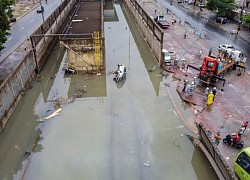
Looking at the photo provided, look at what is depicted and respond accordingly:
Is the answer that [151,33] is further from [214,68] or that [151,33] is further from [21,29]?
[21,29]

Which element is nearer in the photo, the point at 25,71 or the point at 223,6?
the point at 25,71

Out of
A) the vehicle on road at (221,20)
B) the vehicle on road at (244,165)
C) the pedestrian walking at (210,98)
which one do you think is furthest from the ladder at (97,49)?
the vehicle on road at (221,20)

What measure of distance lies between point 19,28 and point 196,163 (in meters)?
39.4

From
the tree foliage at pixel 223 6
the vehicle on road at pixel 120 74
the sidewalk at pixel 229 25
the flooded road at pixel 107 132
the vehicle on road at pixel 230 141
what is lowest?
the flooded road at pixel 107 132

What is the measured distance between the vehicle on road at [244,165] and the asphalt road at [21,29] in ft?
91.0

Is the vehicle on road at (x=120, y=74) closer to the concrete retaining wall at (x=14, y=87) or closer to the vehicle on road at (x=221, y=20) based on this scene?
the concrete retaining wall at (x=14, y=87)

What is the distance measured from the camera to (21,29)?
1745 inches

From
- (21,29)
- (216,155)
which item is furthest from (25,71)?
(21,29)

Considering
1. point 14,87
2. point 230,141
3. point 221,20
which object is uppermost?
point 221,20

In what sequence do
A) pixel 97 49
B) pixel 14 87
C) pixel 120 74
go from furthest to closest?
pixel 97 49
pixel 120 74
pixel 14 87

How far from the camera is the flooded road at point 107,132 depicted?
1653 centimetres

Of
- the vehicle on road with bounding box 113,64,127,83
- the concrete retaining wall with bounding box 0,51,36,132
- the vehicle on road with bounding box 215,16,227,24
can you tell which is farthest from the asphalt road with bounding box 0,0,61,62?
the vehicle on road with bounding box 215,16,227,24

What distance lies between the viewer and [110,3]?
6944cm

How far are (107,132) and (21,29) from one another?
32.6 metres
